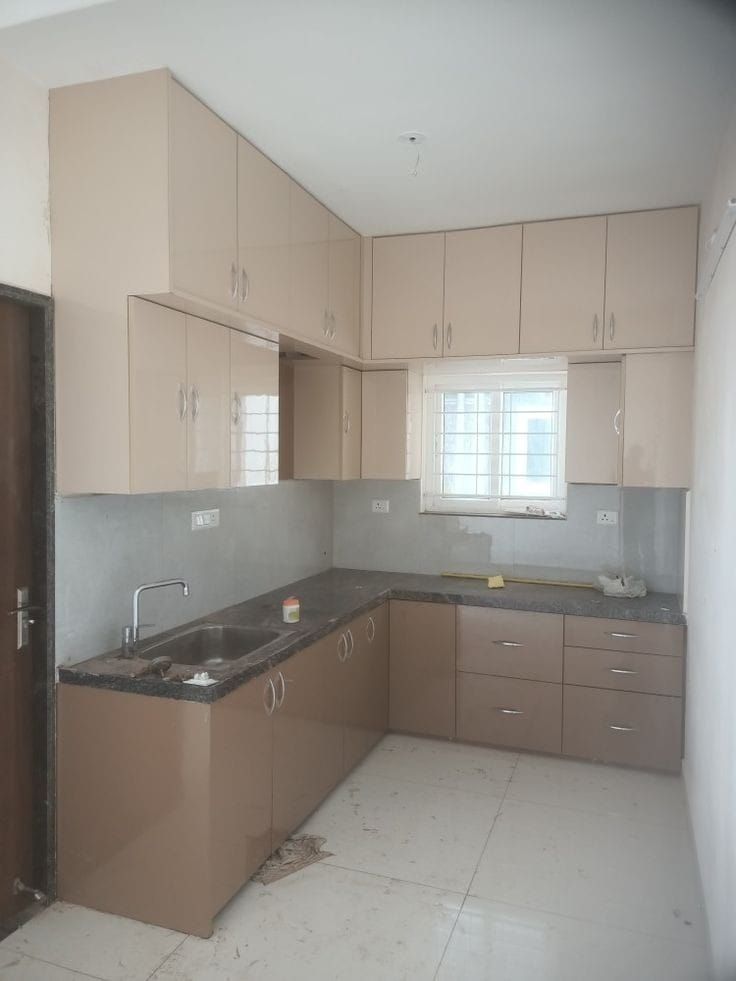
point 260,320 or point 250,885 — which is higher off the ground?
point 260,320

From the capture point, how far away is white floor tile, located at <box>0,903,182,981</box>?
2.19 metres

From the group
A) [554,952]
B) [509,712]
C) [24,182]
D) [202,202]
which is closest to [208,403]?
[202,202]

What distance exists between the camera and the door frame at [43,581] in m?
2.35

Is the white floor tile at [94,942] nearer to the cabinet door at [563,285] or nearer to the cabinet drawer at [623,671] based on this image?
the cabinet drawer at [623,671]

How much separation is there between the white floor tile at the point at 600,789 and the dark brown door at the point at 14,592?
6.73ft

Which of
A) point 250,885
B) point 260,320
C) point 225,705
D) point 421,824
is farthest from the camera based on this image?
point 421,824

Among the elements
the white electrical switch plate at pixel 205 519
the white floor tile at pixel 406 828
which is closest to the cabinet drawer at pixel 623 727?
the white floor tile at pixel 406 828

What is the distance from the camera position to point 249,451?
2.88m

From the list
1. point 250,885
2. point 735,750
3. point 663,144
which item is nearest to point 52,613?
point 250,885

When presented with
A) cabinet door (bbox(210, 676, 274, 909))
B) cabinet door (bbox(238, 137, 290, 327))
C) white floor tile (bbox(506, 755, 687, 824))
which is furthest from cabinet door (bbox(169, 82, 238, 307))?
white floor tile (bbox(506, 755, 687, 824))

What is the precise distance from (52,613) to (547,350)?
251cm

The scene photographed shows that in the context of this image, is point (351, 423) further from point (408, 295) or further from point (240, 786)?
point (240, 786)

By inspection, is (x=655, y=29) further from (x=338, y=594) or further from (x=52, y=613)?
(x=338, y=594)

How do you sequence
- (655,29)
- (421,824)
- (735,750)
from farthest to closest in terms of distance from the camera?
(421,824)
(655,29)
(735,750)
